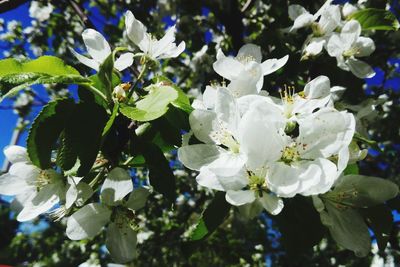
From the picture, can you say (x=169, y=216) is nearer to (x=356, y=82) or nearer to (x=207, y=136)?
(x=356, y=82)

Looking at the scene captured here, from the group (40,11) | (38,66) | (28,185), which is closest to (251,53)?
(38,66)

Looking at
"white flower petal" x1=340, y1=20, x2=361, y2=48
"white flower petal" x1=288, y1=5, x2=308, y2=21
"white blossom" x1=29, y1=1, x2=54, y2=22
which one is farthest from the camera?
"white blossom" x1=29, y1=1, x2=54, y2=22

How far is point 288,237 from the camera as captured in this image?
0.83 metres

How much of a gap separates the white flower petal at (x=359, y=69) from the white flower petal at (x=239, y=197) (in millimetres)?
1000

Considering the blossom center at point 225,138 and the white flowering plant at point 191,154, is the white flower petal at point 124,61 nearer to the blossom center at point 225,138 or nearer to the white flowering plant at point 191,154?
the white flowering plant at point 191,154

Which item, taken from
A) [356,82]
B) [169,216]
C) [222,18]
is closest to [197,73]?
[222,18]

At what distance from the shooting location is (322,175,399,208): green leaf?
2.85ft

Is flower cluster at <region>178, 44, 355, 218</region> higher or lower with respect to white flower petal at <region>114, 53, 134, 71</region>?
lower

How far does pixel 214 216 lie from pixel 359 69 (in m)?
1.04

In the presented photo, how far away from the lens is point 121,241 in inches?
37.5

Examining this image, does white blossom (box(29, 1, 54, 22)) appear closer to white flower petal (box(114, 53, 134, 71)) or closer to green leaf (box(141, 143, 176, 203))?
white flower petal (box(114, 53, 134, 71))

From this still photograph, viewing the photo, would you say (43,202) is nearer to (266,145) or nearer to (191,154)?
(191,154)

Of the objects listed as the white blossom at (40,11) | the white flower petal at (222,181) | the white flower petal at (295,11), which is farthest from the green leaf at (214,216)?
the white blossom at (40,11)

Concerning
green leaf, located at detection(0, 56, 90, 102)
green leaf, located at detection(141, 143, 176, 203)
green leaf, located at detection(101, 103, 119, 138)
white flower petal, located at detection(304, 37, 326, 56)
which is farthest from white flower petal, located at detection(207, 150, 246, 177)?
white flower petal, located at detection(304, 37, 326, 56)
